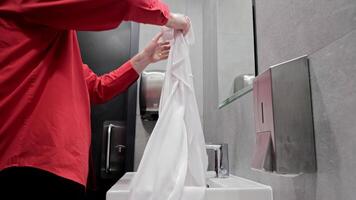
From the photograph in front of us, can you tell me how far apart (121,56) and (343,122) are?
1635 mm

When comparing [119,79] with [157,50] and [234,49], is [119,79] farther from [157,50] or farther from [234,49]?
[234,49]

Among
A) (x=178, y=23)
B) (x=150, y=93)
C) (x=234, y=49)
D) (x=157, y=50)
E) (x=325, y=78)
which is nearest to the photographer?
(x=325, y=78)

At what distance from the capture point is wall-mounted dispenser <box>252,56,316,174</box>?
614 millimetres

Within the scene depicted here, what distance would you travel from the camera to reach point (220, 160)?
1213 mm

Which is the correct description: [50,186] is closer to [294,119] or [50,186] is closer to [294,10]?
[294,119]

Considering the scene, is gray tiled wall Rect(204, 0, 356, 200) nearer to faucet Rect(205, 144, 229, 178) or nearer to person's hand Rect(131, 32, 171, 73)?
faucet Rect(205, 144, 229, 178)

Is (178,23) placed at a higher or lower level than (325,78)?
higher

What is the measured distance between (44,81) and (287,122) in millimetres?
623

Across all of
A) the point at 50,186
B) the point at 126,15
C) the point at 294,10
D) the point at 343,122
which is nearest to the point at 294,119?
the point at 343,122

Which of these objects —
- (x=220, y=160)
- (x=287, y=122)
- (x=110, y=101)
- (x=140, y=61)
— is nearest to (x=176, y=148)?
(x=287, y=122)

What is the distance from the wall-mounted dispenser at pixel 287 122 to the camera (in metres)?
0.61

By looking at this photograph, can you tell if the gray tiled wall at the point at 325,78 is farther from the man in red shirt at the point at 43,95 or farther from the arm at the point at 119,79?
the arm at the point at 119,79

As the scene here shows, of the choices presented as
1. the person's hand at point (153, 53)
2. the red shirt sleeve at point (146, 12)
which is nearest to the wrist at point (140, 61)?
the person's hand at point (153, 53)

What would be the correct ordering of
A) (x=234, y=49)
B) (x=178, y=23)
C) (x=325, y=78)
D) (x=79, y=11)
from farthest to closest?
(x=234, y=49) < (x=178, y=23) < (x=79, y=11) < (x=325, y=78)
